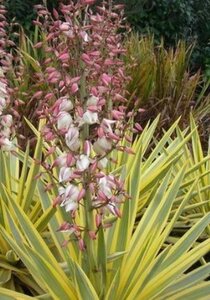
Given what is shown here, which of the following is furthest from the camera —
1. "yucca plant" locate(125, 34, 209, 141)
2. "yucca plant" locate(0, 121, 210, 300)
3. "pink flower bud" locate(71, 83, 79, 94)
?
"yucca plant" locate(125, 34, 209, 141)

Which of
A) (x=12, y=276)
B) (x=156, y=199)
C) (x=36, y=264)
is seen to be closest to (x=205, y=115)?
(x=156, y=199)

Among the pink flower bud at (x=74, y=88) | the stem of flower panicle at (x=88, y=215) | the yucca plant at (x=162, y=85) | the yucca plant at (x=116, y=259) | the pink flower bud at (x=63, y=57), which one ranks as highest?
the pink flower bud at (x=63, y=57)

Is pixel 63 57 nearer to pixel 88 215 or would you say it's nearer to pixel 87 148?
pixel 87 148

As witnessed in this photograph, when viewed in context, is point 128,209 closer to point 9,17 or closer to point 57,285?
point 57,285

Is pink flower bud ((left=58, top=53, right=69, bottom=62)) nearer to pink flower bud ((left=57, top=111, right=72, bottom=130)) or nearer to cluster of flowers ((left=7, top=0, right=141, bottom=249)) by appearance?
cluster of flowers ((left=7, top=0, right=141, bottom=249))

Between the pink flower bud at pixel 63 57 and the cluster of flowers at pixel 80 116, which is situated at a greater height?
the pink flower bud at pixel 63 57

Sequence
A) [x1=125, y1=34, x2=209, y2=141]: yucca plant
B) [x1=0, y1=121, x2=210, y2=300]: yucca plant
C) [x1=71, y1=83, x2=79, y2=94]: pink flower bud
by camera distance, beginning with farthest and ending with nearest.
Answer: [x1=125, y1=34, x2=209, y2=141]: yucca plant, [x1=0, y1=121, x2=210, y2=300]: yucca plant, [x1=71, y1=83, x2=79, y2=94]: pink flower bud

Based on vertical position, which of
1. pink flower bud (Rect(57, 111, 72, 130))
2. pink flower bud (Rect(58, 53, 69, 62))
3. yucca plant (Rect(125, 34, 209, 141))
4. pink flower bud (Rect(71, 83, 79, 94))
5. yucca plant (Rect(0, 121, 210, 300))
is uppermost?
pink flower bud (Rect(58, 53, 69, 62))

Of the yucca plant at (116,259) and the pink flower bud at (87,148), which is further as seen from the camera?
the yucca plant at (116,259)

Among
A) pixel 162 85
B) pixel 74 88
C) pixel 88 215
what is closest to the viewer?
pixel 74 88

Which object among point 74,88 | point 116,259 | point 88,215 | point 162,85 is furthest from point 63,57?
point 162,85

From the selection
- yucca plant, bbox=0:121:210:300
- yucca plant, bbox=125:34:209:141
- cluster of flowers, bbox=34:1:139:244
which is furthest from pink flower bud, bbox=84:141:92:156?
yucca plant, bbox=125:34:209:141

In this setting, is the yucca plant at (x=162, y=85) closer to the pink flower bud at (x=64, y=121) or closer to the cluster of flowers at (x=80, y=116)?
the cluster of flowers at (x=80, y=116)

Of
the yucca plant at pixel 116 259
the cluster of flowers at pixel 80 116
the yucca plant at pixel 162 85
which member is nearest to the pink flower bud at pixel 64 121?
the cluster of flowers at pixel 80 116
